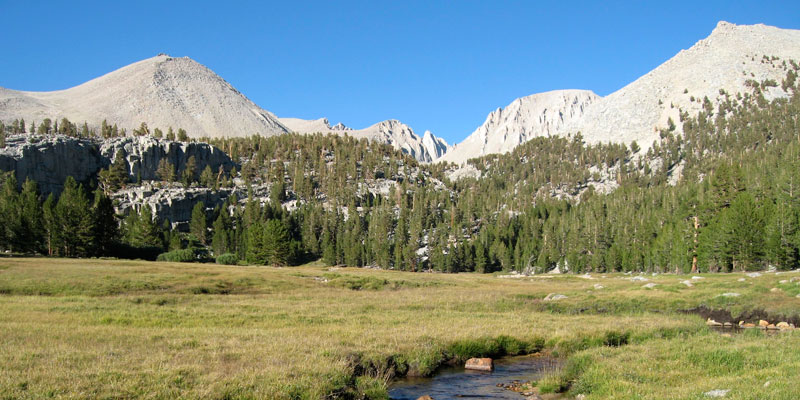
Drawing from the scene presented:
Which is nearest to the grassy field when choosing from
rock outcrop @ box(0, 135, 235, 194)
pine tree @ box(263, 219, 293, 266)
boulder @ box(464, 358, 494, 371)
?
boulder @ box(464, 358, 494, 371)

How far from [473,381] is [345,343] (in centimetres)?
636

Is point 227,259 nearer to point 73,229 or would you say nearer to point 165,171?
point 73,229

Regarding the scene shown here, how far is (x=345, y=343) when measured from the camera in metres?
22.1

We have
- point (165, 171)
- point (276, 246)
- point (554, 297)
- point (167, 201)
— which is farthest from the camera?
point (165, 171)

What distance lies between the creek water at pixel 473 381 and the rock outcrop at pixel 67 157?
190685 mm

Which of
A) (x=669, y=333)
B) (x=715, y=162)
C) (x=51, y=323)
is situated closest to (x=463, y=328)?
(x=669, y=333)

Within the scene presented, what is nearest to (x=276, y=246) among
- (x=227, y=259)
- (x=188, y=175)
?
(x=227, y=259)

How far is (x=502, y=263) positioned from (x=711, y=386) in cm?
13180

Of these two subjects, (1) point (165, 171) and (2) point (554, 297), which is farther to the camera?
(1) point (165, 171)

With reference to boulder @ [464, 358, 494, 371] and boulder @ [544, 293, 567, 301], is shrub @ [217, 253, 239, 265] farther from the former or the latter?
boulder @ [464, 358, 494, 371]

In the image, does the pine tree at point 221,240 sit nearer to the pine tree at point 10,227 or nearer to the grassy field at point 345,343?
the pine tree at point 10,227

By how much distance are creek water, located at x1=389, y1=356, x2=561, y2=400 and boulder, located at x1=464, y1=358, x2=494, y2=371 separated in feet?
0.99

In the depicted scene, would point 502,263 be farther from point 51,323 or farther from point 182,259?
point 51,323

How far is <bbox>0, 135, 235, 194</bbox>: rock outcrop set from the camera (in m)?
162
